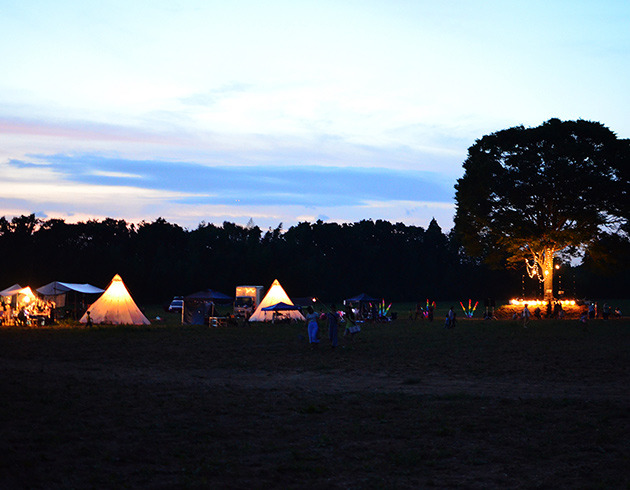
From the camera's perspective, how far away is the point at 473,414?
11.7m

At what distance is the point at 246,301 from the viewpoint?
47.5 meters

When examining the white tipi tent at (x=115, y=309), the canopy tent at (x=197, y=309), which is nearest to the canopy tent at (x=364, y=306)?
the canopy tent at (x=197, y=309)

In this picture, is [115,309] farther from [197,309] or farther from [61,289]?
[61,289]

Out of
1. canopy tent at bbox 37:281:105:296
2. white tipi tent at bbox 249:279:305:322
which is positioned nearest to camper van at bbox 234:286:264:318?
white tipi tent at bbox 249:279:305:322

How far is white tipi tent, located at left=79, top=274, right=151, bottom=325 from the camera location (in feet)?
130

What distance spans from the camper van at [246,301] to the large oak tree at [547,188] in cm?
1557

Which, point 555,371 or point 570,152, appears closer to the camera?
point 555,371

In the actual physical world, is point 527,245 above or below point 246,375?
above

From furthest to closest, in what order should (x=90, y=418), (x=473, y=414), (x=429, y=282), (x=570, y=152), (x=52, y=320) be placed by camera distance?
(x=429, y=282) → (x=570, y=152) → (x=52, y=320) → (x=473, y=414) → (x=90, y=418)

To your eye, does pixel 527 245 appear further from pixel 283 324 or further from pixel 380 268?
pixel 380 268

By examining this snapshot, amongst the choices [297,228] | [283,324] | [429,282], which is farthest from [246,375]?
[297,228]

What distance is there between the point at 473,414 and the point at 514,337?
18070mm

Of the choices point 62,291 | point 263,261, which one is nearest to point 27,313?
point 62,291

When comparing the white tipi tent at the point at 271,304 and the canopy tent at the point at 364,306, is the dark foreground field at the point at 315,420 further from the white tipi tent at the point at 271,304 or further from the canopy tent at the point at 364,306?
the canopy tent at the point at 364,306
